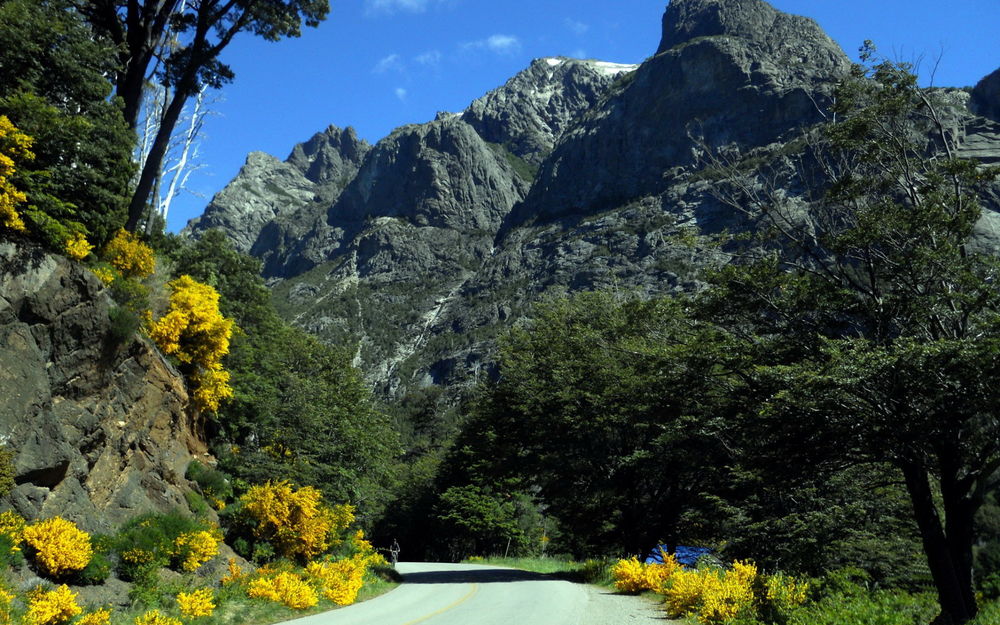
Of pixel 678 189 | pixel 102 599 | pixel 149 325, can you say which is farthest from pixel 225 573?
pixel 678 189

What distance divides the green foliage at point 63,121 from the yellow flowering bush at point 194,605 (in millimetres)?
8111

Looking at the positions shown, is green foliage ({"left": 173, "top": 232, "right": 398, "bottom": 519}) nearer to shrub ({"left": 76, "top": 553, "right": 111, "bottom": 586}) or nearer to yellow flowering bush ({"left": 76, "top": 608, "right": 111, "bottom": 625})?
shrub ({"left": 76, "top": 553, "right": 111, "bottom": 586})

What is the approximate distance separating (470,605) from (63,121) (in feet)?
46.7

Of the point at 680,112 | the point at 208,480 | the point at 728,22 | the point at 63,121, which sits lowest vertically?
the point at 208,480

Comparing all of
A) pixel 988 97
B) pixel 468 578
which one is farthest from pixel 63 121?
pixel 988 97

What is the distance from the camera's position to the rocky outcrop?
12.0 m

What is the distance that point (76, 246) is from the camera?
48.9 ft

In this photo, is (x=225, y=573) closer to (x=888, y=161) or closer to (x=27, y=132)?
(x=27, y=132)

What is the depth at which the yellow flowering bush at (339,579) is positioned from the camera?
609 inches

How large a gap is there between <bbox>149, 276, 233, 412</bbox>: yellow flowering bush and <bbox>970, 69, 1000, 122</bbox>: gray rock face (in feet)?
462

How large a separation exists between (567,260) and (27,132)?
421 ft

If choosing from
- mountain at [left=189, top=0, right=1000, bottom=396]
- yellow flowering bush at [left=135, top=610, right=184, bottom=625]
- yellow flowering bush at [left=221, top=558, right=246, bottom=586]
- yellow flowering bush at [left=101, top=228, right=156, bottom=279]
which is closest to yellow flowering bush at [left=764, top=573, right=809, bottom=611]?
yellow flowering bush at [left=135, top=610, right=184, bottom=625]

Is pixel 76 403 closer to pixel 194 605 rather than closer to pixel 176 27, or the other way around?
pixel 194 605

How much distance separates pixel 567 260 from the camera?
140 meters
